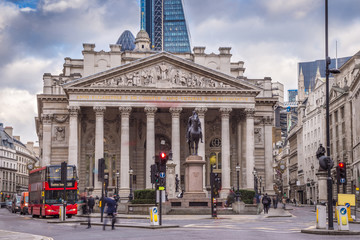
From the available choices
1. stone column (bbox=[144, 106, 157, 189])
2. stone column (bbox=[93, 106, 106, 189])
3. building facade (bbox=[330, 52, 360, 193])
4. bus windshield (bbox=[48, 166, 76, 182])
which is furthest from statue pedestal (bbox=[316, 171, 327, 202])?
building facade (bbox=[330, 52, 360, 193])

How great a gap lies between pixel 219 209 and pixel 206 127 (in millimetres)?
33324

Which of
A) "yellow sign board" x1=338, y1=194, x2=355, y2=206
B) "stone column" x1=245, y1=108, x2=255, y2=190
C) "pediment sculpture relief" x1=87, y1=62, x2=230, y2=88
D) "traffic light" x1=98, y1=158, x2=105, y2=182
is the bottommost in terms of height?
"yellow sign board" x1=338, y1=194, x2=355, y2=206

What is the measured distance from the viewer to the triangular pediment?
259 feet

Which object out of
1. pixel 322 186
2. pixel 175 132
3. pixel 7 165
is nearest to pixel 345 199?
pixel 322 186

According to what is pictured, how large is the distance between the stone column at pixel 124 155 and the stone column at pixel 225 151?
11787mm

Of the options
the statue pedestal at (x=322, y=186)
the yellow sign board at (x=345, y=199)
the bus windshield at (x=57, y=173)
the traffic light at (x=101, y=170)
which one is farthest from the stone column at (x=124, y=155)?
the yellow sign board at (x=345, y=199)

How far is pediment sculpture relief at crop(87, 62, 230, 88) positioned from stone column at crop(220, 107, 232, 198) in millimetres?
3820

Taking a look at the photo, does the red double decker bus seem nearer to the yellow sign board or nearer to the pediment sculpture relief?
the yellow sign board

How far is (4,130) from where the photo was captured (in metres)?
173

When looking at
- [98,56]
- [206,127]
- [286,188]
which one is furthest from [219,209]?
[286,188]

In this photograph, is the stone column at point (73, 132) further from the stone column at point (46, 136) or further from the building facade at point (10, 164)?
the building facade at point (10, 164)

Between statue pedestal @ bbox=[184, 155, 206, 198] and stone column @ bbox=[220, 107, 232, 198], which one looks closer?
statue pedestal @ bbox=[184, 155, 206, 198]

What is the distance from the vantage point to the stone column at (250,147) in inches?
3130

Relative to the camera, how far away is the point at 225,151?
7962 cm
